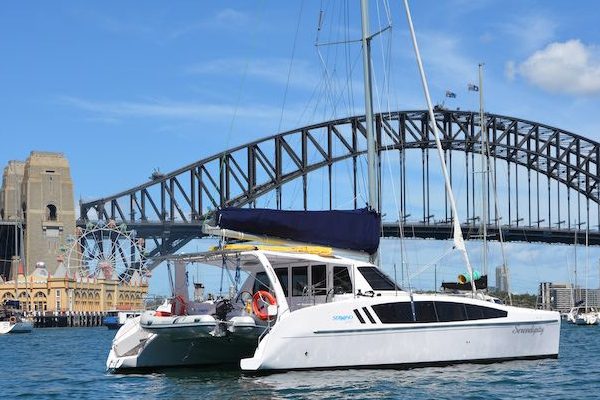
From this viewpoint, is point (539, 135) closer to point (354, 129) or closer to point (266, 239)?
point (354, 129)

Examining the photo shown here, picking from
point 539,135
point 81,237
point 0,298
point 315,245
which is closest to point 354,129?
point 539,135

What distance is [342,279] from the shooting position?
2936cm

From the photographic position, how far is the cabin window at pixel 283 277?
30.0 m

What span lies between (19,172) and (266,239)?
12353 cm

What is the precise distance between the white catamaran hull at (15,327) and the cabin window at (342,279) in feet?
204

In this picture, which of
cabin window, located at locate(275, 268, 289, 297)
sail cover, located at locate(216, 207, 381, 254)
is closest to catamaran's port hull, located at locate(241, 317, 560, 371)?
cabin window, located at locate(275, 268, 289, 297)

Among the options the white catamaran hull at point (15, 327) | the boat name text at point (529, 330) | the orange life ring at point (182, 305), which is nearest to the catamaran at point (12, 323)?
the white catamaran hull at point (15, 327)

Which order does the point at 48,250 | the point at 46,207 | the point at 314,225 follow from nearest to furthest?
the point at 314,225, the point at 48,250, the point at 46,207

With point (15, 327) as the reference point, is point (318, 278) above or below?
above

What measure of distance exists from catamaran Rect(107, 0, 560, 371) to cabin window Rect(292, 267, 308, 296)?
3 centimetres

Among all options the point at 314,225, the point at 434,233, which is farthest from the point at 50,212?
the point at 314,225

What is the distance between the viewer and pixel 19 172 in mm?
147750

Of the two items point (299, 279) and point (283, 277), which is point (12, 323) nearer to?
point (283, 277)

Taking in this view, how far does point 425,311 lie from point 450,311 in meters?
0.84
